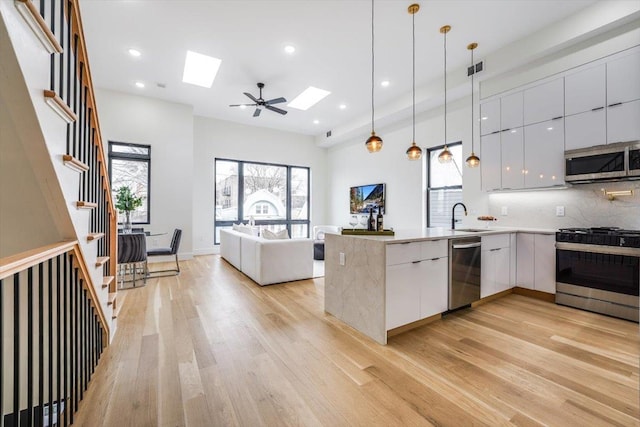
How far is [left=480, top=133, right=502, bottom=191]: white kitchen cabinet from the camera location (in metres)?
4.34

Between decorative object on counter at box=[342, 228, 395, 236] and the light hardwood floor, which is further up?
decorative object on counter at box=[342, 228, 395, 236]

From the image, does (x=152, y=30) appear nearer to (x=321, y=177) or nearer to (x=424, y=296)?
(x=424, y=296)

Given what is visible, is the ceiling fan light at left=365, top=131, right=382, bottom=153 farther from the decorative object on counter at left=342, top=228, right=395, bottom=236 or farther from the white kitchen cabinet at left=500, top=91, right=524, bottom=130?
the white kitchen cabinet at left=500, top=91, right=524, bottom=130

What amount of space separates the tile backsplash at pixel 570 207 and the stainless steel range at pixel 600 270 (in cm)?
21

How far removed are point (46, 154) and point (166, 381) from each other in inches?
62.6

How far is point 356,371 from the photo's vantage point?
207 cm

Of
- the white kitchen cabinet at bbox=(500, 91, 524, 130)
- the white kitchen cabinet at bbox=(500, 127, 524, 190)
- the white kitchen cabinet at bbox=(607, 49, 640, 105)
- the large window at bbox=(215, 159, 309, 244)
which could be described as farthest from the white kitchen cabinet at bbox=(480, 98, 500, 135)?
the large window at bbox=(215, 159, 309, 244)

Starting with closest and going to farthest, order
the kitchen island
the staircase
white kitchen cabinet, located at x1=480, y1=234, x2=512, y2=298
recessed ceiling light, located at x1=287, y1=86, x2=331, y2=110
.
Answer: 1. the staircase
2. the kitchen island
3. white kitchen cabinet, located at x1=480, y1=234, x2=512, y2=298
4. recessed ceiling light, located at x1=287, y1=86, x2=331, y2=110

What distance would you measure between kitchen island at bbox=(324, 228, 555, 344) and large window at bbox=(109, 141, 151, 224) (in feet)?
16.5

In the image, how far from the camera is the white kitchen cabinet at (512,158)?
4.06m

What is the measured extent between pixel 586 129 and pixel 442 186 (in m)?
2.55

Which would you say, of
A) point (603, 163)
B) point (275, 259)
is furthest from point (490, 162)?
point (275, 259)

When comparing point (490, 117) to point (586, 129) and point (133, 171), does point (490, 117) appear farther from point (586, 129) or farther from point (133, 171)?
point (133, 171)

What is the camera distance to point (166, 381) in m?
1.94
